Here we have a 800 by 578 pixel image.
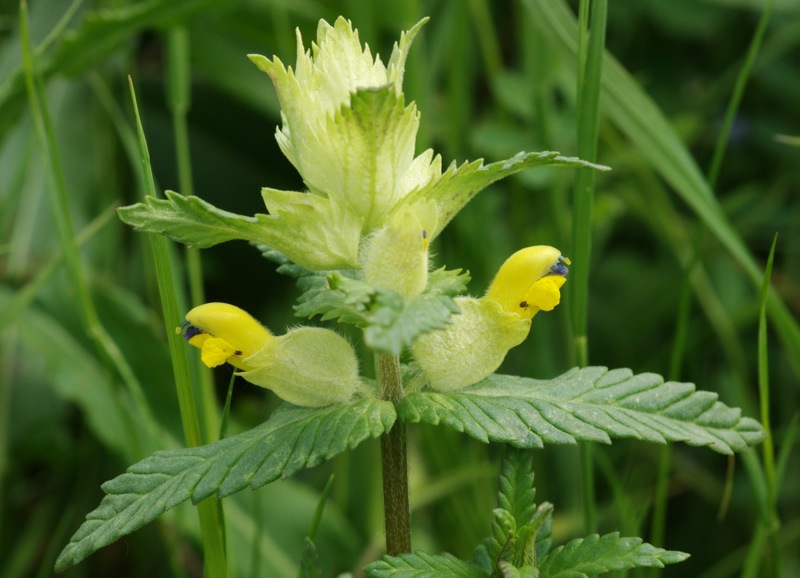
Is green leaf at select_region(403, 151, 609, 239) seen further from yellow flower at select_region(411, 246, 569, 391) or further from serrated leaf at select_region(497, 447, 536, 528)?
serrated leaf at select_region(497, 447, 536, 528)

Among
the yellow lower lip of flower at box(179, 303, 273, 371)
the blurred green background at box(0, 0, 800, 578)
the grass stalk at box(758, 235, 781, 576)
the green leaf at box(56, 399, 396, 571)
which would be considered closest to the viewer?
the green leaf at box(56, 399, 396, 571)

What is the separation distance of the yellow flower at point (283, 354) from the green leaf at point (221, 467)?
1.3 inches

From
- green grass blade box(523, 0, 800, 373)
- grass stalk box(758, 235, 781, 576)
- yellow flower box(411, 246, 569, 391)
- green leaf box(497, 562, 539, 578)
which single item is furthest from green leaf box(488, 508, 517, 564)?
green grass blade box(523, 0, 800, 373)

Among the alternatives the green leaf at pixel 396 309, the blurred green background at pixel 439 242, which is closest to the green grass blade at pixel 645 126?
the blurred green background at pixel 439 242

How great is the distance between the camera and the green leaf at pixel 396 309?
59 centimetres

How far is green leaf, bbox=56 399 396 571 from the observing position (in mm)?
710

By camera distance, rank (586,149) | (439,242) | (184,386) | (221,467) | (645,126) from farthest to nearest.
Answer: (439,242), (645,126), (586,149), (184,386), (221,467)

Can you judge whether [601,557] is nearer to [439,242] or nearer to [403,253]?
[403,253]

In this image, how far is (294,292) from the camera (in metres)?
2.11

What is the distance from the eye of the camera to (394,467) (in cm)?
80

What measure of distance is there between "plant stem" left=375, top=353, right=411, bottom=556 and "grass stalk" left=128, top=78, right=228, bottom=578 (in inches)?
7.3

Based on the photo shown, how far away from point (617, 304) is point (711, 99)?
1.77 feet

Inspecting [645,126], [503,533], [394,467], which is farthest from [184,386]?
[645,126]

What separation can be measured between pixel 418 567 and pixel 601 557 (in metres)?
0.15
